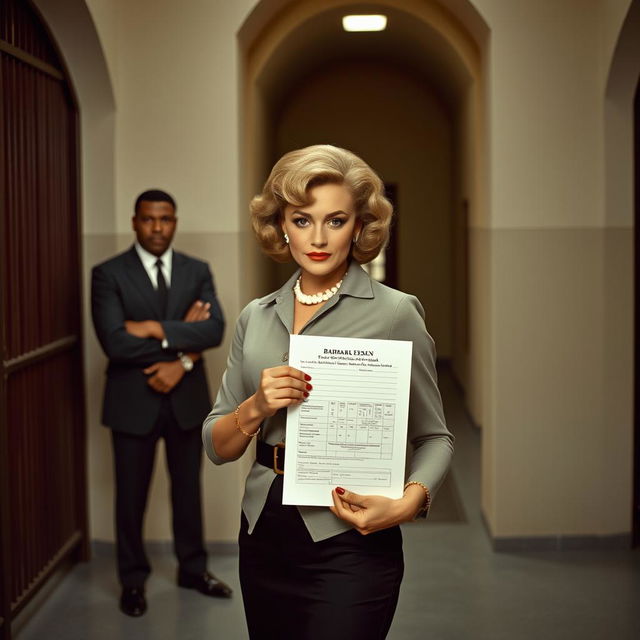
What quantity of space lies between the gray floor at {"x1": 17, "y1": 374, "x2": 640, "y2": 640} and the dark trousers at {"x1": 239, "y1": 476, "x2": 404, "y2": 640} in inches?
79.9

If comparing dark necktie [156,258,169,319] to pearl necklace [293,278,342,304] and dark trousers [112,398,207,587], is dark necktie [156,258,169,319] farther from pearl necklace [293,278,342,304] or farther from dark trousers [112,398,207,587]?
pearl necklace [293,278,342,304]

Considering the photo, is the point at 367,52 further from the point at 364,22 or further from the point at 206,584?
the point at 206,584

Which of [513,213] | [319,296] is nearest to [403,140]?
[513,213]

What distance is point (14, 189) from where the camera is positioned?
13.6ft

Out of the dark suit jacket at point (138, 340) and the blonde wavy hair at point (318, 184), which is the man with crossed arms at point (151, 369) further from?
the blonde wavy hair at point (318, 184)

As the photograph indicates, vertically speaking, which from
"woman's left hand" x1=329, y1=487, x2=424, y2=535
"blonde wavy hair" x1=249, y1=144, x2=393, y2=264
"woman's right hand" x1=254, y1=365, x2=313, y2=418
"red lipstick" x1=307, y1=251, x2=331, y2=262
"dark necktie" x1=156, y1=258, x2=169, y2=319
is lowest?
"woman's left hand" x1=329, y1=487, x2=424, y2=535

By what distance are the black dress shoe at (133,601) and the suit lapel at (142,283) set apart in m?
1.29

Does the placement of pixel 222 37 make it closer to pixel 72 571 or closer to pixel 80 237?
pixel 80 237

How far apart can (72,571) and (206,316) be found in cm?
163

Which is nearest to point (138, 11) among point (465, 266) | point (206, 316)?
point (206, 316)

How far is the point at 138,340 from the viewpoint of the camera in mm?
4270

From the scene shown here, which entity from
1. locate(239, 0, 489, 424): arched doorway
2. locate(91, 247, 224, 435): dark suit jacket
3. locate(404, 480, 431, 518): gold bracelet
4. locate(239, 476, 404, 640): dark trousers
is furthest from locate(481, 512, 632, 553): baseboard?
locate(404, 480, 431, 518): gold bracelet

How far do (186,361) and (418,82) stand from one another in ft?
24.5

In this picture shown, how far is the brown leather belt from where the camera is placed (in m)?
2.12
